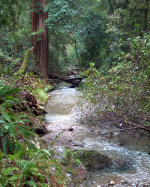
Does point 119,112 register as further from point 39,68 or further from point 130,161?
point 39,68

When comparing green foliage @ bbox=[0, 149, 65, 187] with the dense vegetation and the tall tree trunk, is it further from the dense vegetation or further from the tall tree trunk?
the tall tree trunk

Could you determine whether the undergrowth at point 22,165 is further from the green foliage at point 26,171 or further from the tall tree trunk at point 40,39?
the tall tree trunk at point 40,39

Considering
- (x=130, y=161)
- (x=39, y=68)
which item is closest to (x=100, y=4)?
(x=39, y=68)

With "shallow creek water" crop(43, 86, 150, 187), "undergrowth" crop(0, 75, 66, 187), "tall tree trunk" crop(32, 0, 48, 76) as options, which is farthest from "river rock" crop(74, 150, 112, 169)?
"tall tree trunk" crop(32, 0, 48, 76)

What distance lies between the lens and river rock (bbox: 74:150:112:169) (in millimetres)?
4334

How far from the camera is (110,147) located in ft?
17.7

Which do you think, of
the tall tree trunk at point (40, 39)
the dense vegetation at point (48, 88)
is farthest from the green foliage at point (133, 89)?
the tall tree trunk at point (40, 39)

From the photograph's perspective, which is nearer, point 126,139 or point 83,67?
point 126,139

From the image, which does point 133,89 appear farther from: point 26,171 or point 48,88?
point 48,88

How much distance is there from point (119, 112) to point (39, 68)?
11.1 m

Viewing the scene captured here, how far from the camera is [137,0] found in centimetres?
948

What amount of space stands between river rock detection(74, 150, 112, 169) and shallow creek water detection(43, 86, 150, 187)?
0.13 m

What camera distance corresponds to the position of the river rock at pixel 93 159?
4334 millimetres

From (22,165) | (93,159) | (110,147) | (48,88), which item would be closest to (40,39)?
(48,88)
